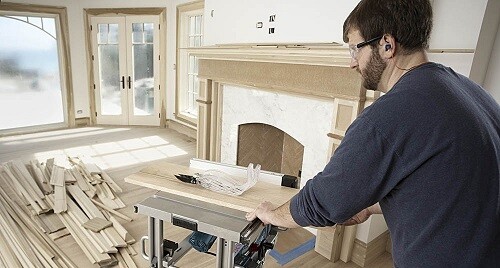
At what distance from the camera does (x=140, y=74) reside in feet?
21.1

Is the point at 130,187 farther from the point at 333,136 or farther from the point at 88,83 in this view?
the point at 88,83

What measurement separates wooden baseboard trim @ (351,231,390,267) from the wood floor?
0.16ft

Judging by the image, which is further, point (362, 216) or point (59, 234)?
point (59, 234)

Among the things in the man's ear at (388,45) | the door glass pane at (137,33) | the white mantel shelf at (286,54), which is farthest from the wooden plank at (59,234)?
the door glass pane at (137,33)

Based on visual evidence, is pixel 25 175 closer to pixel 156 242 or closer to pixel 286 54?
pixel 156 242

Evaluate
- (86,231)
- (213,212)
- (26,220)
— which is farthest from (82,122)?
(213,212)

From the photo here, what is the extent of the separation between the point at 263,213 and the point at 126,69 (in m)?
5.80

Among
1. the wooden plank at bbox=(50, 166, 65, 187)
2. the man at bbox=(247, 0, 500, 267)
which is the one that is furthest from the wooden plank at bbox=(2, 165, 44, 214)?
the man at bbox=(247, 0, 500, 267)

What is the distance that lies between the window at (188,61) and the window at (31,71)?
210 centimetres

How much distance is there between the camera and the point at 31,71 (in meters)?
5.71

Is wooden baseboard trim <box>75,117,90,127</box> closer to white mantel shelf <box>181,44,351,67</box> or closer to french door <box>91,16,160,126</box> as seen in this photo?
french door <box>91,16,160,126</box>

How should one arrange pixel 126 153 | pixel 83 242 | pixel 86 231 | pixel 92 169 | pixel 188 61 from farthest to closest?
pixel 188 61
pixel 126 153
pixel 92 169
pixel 86 231
pixel 83 242

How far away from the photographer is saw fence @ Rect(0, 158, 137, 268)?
2422 millimetres

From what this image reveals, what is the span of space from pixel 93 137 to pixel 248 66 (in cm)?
388
